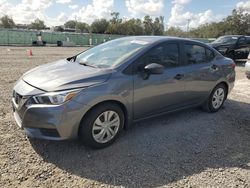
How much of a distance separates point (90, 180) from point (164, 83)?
202 cm

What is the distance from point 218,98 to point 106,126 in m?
3.00

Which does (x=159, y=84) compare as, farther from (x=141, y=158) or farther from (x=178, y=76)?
(x=141, y=158)

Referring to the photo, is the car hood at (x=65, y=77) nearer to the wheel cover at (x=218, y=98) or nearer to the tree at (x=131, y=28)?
the wheel cover at (x=218, y=98)

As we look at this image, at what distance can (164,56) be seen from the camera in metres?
4.37

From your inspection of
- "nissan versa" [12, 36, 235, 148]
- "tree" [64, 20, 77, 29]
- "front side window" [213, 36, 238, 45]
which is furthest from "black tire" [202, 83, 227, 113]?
"tree" [64, 20, 77, 29]

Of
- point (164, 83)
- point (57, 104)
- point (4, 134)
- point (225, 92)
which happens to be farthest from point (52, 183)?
point (225, 92)

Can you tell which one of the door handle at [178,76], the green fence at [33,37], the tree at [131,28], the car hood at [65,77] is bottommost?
the door handle at [178,76]

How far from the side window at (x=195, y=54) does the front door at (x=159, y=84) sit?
31 cm

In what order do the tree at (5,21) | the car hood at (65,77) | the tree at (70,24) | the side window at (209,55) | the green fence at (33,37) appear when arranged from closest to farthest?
the car hood at (65,77) → the side window at (209,55) → the green fence at (33,37) → the tree at (5,21) → the tree at (70,24)

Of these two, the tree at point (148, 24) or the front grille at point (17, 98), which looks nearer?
the front grille at point (17, 98)

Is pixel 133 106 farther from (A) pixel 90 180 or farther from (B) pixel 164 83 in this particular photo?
(A) pixel 90 180

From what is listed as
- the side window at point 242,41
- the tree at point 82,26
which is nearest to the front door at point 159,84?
the side window at point 242,41

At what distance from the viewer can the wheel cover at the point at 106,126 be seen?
356 centimetres

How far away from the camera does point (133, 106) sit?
153 inches
